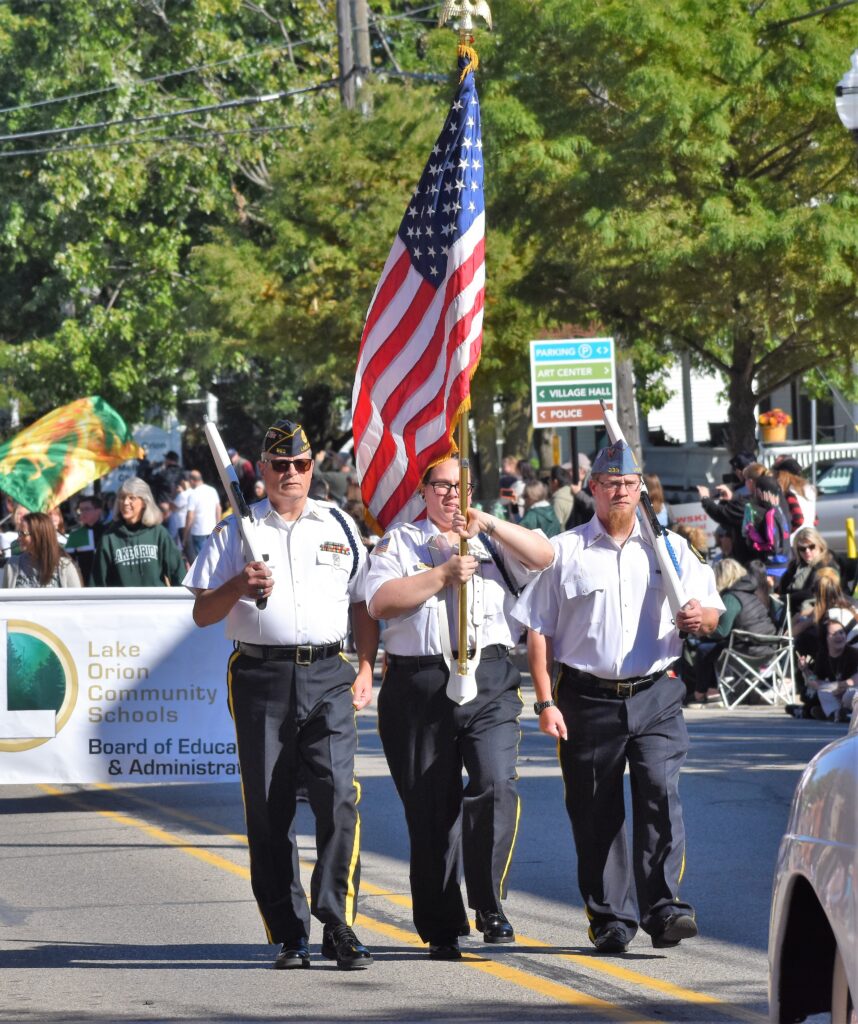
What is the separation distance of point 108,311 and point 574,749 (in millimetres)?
30345

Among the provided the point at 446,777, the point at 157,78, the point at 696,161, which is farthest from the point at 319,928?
the point at 157,78

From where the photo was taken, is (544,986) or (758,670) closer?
(544,986)

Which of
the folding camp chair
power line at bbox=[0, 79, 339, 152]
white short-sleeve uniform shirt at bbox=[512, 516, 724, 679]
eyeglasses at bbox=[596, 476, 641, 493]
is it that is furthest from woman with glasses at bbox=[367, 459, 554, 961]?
power line at bbox=[0, 79, 339, 152]

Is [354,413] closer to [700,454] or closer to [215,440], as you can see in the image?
[215,440]

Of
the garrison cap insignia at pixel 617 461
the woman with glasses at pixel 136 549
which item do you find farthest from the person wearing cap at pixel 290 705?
the woman with glasses at pixel 136 549

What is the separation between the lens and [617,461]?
7262mm

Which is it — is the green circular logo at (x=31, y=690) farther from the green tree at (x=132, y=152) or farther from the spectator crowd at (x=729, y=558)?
the green tree at (x=132, y=152)

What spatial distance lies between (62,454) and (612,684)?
9266 millimetres

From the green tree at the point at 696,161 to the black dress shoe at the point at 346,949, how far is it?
13.4 metres

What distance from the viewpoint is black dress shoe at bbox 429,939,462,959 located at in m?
7.21

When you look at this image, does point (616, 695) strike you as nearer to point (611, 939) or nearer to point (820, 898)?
point (611, 939)

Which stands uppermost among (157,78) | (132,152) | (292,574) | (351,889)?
(157,78)

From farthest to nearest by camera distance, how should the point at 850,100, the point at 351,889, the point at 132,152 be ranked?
the point at 132,152 < the point at 351,889 < the point at 850,100

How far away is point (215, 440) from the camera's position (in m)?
Answer: 7.44
